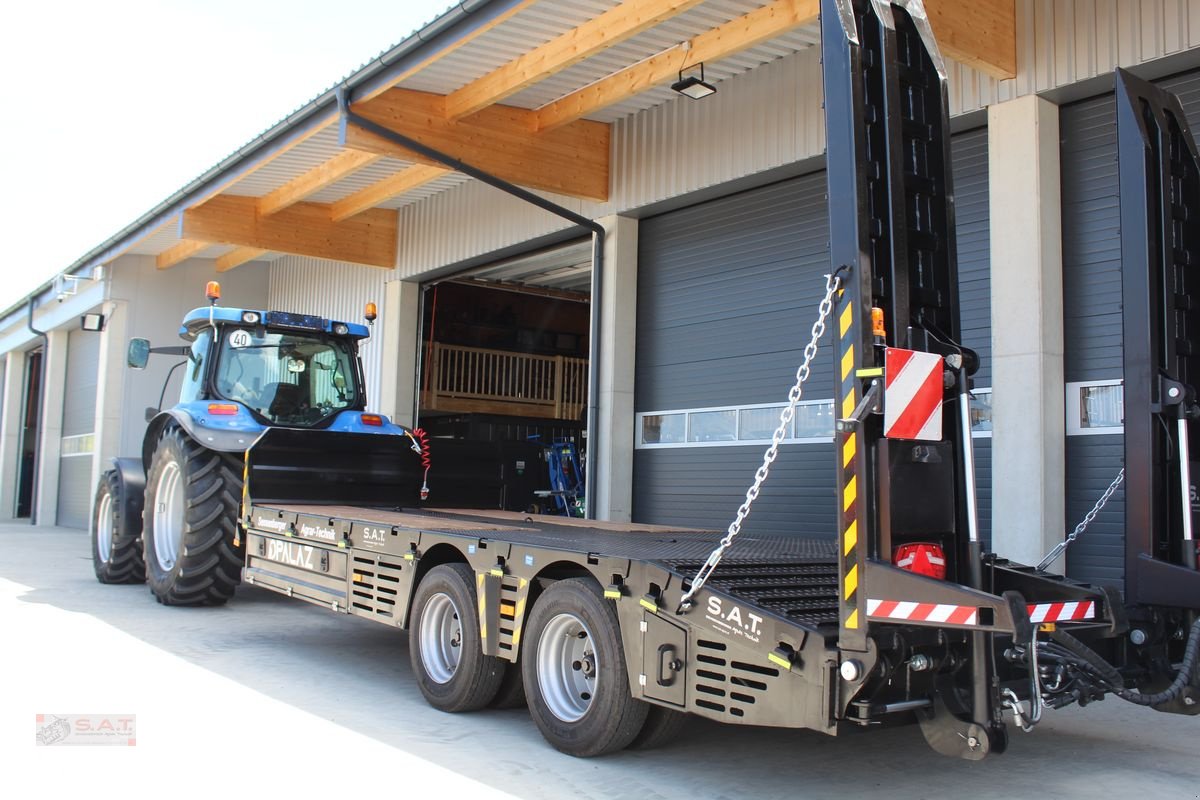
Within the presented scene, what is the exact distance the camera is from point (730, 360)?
11523mm

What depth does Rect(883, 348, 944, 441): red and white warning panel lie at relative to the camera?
427 cm

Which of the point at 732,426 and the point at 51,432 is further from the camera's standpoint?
the point at 51,432

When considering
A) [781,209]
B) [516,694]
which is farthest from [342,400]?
[516,694]

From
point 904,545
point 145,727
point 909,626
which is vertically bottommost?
point 145,727

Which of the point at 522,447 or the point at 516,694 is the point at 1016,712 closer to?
the point at 516,694

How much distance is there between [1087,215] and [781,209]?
3152 mm

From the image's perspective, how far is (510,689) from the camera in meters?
6.22

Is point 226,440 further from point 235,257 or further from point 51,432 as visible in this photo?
point 51,432

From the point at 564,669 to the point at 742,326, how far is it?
645 cm

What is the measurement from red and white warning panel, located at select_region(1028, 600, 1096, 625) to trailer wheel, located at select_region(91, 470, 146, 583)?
971cm

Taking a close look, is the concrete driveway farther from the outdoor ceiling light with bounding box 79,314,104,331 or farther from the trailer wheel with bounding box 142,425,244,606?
the outdoor ceiling light with bounding box 79,314,104,331

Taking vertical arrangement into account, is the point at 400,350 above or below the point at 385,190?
below

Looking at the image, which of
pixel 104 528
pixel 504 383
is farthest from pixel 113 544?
pixel 504 383

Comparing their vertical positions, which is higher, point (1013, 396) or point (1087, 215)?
point (1087, 215)
